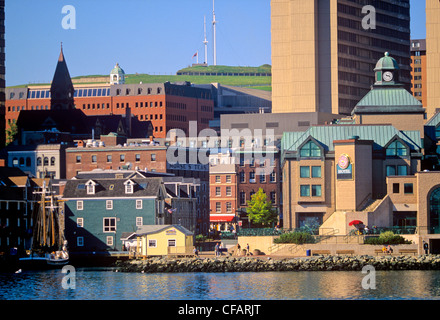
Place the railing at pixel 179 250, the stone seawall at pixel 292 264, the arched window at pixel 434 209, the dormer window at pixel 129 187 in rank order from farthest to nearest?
the dormer window at pixel 129 187, the railing at pixel 179 250, the arched window at pixel 434 209, the stone seawall at pixel 292 264

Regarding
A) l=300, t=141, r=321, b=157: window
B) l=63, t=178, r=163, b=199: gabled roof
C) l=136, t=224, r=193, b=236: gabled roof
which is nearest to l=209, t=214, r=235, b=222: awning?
l=63, t=178, r=163, b=199: gabled roof

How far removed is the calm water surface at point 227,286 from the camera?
8762 cm

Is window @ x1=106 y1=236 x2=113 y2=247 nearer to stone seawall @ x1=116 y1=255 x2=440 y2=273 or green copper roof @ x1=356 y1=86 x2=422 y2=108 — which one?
stone seawall @ x1=116 y1=255 x2=440 y2=273

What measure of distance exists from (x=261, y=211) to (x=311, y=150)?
25.1 m

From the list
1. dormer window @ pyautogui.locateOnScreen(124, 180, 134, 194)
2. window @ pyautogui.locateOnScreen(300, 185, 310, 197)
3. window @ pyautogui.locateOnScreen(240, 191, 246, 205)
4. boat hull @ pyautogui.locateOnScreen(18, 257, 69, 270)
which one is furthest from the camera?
window @ pyautogui.locateOnScreen(240, 191, 246, 205)

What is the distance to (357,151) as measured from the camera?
411 feet

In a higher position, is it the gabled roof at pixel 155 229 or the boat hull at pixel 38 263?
the gabled roof at pixel 155 229

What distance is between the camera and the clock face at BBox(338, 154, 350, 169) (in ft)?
410

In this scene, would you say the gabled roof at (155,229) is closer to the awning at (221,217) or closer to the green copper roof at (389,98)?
the green copper roof at (389,98)

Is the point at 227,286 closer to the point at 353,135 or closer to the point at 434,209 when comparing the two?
the point at 434,209

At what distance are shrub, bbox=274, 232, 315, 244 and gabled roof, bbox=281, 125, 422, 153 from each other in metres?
14.8

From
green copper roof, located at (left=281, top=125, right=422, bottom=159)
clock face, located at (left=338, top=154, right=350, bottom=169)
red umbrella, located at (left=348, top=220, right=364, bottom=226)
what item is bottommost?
red umbrella, located at (left=348, top=220, right=364, bottom=226)

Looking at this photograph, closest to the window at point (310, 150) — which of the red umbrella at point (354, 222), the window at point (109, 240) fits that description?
the red umbrella at point (354, 222)

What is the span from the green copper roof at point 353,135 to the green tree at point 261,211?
67.6 ft
